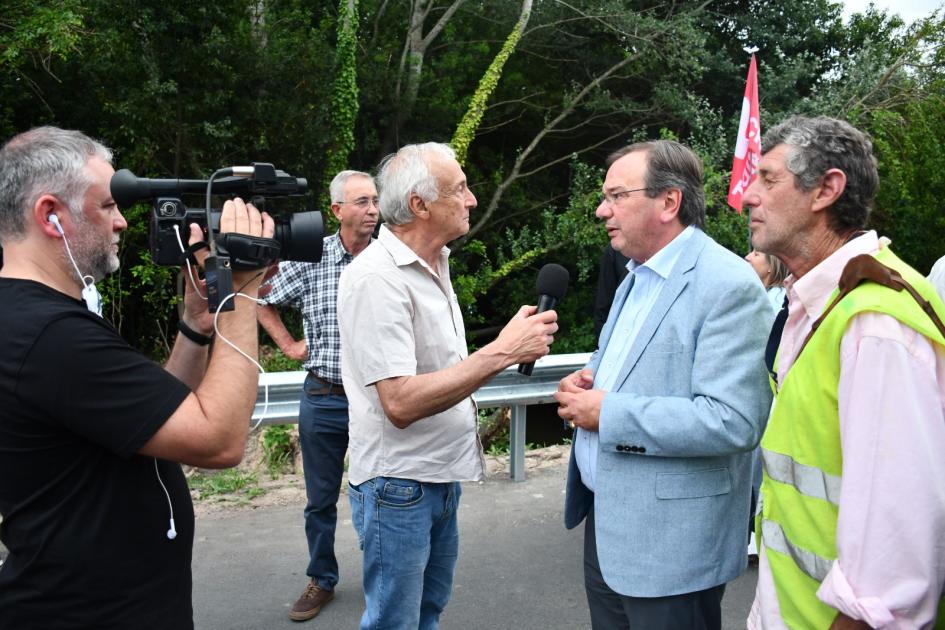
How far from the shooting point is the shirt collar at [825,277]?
2.05 metres

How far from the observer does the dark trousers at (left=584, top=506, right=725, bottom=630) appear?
7.98 feet

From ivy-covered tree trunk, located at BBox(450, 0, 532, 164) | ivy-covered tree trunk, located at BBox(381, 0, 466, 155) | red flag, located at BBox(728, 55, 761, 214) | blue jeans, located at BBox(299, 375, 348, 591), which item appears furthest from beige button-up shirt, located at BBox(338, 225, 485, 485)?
ivy-covered tree trunk, located at BBox(381, 0, 466, 155)

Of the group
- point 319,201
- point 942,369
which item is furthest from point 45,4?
point 942,369

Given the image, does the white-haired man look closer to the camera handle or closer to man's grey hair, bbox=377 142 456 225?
man's grey hair, bbox=377 142 456 225

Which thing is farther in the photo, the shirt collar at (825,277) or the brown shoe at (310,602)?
the brown shoe at (310,602)

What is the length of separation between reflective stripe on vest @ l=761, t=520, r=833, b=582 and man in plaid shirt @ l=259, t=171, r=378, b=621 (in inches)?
104

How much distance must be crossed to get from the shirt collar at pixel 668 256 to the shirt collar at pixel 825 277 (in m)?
0.57

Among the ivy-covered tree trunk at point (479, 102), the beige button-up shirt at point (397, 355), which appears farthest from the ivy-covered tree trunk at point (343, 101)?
the beige button-up shirt at point (397, 355)

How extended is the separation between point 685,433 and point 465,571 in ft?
8.87

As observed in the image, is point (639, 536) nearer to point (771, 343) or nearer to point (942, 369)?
point (771, 343)

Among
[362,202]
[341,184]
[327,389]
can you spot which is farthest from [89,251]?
[341,184]

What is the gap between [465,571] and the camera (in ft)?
15.5

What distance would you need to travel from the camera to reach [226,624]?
162 inches

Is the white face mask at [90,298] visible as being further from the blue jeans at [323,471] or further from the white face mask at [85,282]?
the blue jeans at [323,471]
